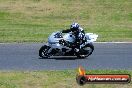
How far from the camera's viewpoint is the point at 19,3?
39719mm

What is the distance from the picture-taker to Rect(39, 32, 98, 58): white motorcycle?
72.1ft

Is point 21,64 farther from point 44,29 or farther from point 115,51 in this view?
point 44,29

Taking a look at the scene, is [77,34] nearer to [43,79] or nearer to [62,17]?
[43,79]

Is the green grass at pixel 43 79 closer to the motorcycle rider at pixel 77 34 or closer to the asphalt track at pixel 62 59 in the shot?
the asphalt track at pixel 62 59

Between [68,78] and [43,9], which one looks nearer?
[68,78]

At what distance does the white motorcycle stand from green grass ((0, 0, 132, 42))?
584cm

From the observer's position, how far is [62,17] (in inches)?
1464

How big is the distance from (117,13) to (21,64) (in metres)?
18.7

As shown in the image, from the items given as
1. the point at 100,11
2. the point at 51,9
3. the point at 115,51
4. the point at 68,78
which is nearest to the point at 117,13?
the point at 100,11

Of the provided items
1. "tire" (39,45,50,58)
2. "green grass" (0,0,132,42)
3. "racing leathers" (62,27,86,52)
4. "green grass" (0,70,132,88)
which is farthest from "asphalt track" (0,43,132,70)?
"green grass" (0,0,132,42)

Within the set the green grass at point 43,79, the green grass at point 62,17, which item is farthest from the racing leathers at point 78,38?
the green grass at point 62,17

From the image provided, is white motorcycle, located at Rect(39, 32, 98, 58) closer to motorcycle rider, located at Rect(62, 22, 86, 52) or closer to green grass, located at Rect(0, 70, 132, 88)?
motorcycle rider, located at Rect(62, 22, 86, 52)

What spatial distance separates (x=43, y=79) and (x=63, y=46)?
498cm

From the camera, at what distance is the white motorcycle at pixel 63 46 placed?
2198cm
